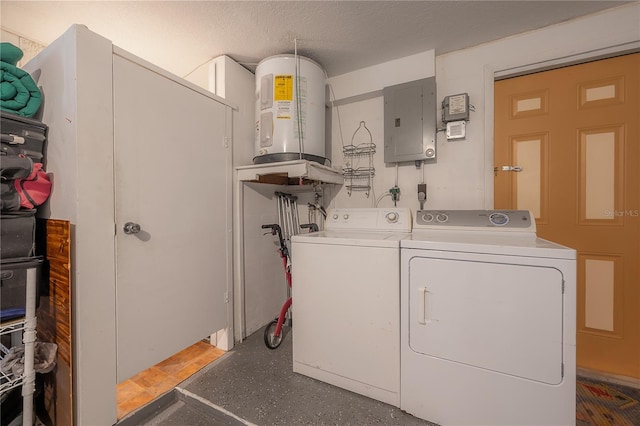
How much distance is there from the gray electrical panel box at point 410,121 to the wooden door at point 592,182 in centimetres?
63

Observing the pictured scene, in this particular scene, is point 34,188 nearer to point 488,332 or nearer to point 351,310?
point 351,310

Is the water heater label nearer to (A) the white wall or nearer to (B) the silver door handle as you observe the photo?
(A) the white wall

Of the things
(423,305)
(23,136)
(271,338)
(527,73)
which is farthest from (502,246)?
(23,136)

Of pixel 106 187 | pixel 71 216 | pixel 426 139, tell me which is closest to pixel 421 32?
pixel 426 139

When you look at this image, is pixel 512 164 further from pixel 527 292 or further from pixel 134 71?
pixel 134 71

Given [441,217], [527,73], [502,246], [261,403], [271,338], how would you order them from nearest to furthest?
[502,246]
[261,403]
[441,217]
[527,73]
[271,338]

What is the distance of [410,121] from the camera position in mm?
2094

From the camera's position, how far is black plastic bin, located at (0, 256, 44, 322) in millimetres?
1056

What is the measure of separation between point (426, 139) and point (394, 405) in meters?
1.83

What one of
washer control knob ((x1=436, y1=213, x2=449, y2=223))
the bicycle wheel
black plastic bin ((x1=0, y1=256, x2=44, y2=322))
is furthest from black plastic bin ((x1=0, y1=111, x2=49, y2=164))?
washer control knob ((x1=436, y1=213, x2=449, y2=223))

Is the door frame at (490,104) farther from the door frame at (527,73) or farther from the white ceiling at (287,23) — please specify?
the white ceiling at (287,23)

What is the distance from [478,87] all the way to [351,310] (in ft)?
6.46

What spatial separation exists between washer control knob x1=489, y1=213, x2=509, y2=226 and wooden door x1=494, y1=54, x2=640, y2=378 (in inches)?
19.4

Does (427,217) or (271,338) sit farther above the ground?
(427,217)
